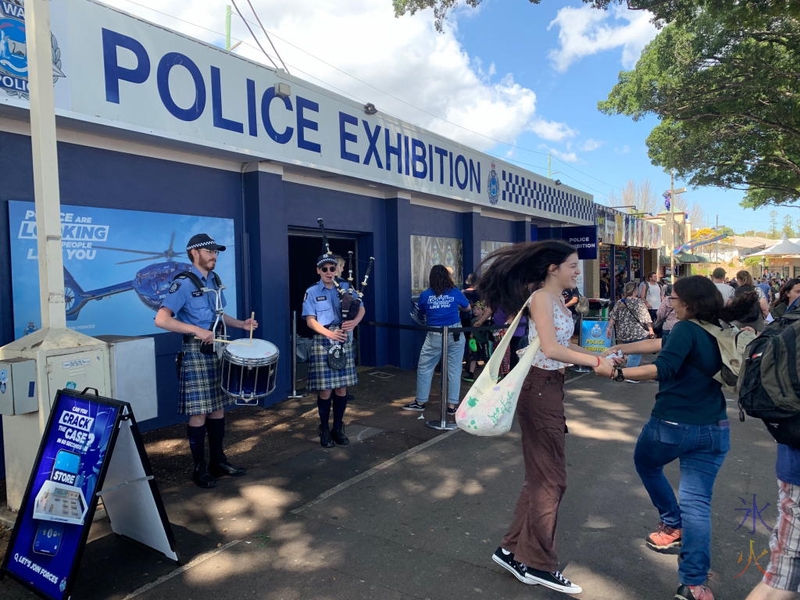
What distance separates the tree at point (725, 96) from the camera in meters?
11.6

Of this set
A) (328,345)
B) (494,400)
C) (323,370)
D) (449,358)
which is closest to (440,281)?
(449,358)

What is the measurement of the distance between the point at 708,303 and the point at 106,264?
500 cm

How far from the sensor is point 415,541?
3447 millimetres

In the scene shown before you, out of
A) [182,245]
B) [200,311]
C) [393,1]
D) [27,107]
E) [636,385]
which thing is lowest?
[636,385]

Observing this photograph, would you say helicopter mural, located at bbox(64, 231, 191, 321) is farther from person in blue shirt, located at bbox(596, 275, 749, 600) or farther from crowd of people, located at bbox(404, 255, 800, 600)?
person in blue shirt, located at bbox(596, 275, 749, 600)

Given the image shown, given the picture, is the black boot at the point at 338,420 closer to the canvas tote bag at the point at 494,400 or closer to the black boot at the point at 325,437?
the black boot at the point at 325,437

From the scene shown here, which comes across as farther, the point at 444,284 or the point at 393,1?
the point at 393,1

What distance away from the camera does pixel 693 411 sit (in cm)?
283

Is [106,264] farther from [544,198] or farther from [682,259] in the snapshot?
[682,259]

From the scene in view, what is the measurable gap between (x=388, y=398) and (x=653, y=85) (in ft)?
38.9

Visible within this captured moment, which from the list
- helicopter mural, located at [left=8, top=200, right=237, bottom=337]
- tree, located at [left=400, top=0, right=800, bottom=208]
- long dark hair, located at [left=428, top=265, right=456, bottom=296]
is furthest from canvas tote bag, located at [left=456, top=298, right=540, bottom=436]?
tree, located at [left=400, top=0, right=800, bottom=208]

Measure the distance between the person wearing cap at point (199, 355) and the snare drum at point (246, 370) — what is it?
14 cm

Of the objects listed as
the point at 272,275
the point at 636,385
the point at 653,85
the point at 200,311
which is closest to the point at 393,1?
the point at 272,275

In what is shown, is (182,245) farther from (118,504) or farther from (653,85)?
(653,85)
